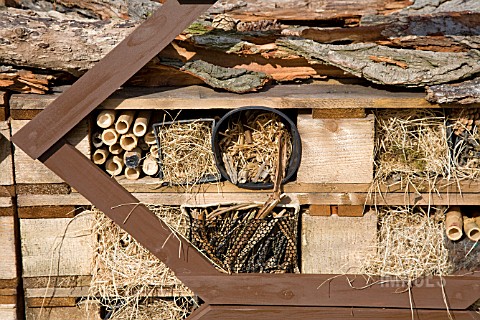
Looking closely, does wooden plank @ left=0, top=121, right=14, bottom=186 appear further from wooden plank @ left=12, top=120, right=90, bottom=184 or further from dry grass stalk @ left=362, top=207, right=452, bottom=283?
dry grass stalk @ left=362, top=207, right=452, bottom=283

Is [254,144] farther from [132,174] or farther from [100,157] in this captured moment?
[100,157]

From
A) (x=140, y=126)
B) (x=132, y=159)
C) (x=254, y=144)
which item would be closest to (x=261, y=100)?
(x=254, y=144)

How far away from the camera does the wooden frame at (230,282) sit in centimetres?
321

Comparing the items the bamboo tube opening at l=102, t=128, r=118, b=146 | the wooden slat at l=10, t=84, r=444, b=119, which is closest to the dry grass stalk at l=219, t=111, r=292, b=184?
the wooden slat at l=10, t=84, r=444, b=119

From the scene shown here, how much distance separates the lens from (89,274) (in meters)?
3.64

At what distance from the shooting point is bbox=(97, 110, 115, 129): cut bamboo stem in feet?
11.2

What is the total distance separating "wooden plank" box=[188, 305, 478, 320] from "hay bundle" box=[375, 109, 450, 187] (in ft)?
2.08

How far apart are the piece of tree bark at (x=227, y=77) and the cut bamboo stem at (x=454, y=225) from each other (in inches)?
45.8

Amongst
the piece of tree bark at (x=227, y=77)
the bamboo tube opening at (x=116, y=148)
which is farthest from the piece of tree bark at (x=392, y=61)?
the bamboo tube opening at (x=116, y=148)

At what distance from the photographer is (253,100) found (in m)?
3.31

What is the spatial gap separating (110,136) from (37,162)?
1.32 feet

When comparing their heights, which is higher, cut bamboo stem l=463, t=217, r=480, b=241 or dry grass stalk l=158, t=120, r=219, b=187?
dry grass stalk l=158, t=120, r=219, b=187

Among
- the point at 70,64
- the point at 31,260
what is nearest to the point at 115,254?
the point at 31,260

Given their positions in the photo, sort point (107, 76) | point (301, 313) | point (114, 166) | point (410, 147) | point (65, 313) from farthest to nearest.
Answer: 1. point (65, 313)
2. point (114, 166)
3. point (410, 147)
4. point (301, 313)
5. point (107, 76)
